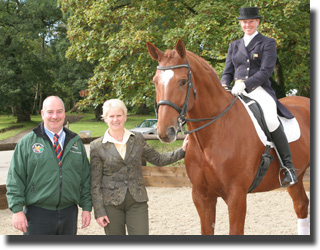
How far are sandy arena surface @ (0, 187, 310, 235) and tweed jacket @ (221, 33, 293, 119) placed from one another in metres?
2.20

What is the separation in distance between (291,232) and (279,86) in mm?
5835

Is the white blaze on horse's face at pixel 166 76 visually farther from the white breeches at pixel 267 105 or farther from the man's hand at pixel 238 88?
the white breeches at pixel 267 105

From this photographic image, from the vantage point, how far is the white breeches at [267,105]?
3389 mm

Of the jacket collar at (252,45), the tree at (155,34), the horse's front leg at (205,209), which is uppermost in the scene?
the tree at (155,34)

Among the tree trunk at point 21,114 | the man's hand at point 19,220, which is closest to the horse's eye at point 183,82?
the man's hand at point 19,220

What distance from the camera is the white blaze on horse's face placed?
2.76 m

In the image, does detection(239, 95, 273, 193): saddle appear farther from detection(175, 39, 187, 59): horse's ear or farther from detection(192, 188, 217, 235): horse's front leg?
detection(175, 39, 187, 59): horse's ear

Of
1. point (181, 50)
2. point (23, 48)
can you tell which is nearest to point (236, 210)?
point (181, 50)

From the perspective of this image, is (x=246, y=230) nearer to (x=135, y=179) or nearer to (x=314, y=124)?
(x=314, y=124)

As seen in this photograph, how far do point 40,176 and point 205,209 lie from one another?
1.47m

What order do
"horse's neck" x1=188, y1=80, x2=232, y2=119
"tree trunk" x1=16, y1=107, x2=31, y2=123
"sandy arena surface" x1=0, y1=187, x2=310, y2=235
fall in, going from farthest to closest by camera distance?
1. "tree trunk" x1=16, y1=107, x2=31, y2=123
2. "sandy arena surface" x1=0, y1=187, x2=310, y2=235
3. "horse's neck" x1=188, y1=80, x2=232, y2=119

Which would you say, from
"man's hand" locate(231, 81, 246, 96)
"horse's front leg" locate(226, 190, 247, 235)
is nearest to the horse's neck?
"man's hand" locate(231, 81, 246, 96)

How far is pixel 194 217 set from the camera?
576 centimetres

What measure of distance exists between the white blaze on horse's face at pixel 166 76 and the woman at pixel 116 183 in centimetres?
43
